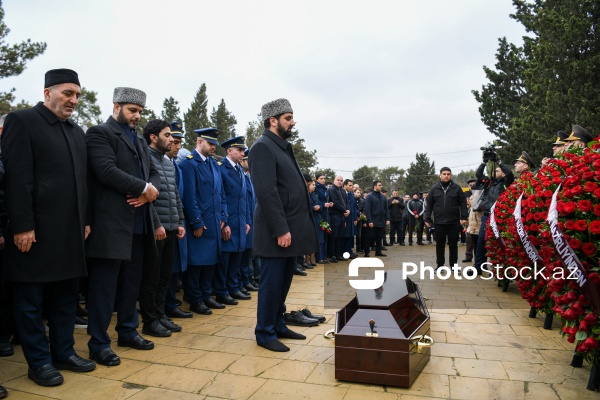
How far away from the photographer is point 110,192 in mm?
3344

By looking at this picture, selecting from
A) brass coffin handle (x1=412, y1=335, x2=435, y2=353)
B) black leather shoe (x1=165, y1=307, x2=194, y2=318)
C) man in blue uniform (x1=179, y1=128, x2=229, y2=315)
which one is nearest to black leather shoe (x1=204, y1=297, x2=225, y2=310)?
man in blue uniform (x1=179, y1=128, x2=229, y2=315)

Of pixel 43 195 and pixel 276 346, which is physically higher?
pixel 43 195

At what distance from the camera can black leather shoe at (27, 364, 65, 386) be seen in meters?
2.81

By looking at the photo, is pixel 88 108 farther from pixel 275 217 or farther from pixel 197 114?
pixel 275 217

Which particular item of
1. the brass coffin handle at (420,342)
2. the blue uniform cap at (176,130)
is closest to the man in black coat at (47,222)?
the blue uniform cap at (176,130)

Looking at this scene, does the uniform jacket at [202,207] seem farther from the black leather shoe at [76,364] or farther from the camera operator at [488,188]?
the camera operator at [488,188]

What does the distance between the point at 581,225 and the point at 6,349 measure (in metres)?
4.32

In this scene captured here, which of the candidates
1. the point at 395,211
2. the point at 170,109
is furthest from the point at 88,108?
the point at 395,211

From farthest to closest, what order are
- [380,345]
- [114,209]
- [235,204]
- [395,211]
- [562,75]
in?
[562,75], [395,211], [235,204], [114,209], [380,345]

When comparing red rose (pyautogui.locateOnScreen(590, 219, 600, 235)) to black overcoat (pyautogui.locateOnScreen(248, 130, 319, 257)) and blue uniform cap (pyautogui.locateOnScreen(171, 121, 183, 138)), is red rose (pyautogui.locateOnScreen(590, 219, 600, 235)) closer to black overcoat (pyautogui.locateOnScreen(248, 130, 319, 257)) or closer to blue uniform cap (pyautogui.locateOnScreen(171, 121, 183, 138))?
black overcoat (pyautogui.locateOnScreen(248, 130, 319, 257))

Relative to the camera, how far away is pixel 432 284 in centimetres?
700

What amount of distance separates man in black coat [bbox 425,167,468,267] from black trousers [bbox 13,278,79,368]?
6199 millimetres

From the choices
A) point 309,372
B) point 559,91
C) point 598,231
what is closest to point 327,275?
point 309,372

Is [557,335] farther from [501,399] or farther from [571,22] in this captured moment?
[571,22]
